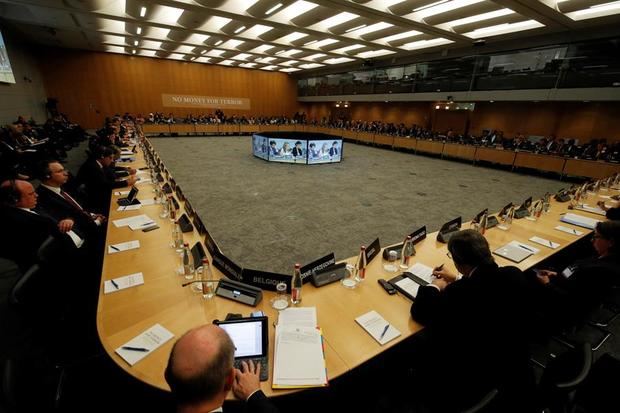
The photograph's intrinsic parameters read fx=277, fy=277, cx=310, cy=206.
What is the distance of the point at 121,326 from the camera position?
1.67 metres

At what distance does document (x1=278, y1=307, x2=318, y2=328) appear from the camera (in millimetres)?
1712

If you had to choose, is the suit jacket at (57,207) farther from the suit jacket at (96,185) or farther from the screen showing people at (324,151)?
the screen showing people at (324,151)

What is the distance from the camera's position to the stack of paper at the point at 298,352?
1354 millimetres

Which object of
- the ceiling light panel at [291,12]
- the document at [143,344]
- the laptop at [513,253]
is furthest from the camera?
the ceiling light panel at [291,12]

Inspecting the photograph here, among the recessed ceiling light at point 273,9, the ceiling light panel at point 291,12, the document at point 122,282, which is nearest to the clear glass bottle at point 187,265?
the document at point 122,282

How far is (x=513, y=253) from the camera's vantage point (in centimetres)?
277

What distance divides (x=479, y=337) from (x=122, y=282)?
237 cm

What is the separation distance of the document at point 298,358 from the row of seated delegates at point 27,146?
558 centimetres

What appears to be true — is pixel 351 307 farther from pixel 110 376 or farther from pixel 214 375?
pixel 110 376

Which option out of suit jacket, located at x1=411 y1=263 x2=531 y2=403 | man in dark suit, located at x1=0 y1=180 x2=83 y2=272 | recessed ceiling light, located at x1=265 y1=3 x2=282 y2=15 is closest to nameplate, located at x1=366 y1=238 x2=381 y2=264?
suit jacket, located at x1=411 y1=263 x2=531 y2=403

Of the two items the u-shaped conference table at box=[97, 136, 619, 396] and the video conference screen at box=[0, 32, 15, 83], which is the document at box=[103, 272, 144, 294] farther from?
the video conference screen at box=[0, 32, 15, 83]

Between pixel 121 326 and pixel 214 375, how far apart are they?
1.08 meters

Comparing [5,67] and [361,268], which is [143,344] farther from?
[5,67]

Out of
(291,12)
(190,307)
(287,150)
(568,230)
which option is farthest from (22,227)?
(291,12)
